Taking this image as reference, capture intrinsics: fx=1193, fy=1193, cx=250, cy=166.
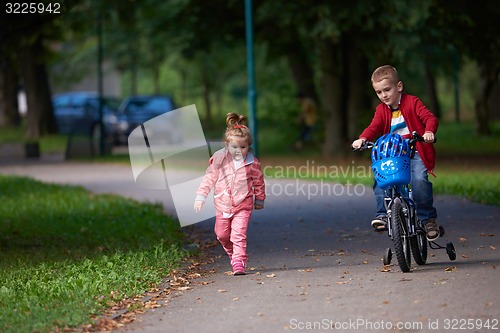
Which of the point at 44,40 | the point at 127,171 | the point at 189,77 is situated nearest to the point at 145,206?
the point at 127,171

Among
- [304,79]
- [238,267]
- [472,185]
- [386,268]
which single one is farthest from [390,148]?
[304,79]

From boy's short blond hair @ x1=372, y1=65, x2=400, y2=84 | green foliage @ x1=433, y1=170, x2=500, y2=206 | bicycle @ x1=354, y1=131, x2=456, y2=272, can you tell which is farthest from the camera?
green foliage @ x1=433, y1=170, x2=500, y2=206

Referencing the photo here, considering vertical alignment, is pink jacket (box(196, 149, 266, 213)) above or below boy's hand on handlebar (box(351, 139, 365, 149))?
below

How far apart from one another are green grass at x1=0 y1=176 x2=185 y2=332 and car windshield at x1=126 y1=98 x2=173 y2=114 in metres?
22.3

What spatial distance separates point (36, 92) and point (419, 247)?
3567 centimetres

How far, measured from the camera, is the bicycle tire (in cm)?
941

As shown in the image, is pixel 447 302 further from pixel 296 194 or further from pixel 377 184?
pixel 296 194

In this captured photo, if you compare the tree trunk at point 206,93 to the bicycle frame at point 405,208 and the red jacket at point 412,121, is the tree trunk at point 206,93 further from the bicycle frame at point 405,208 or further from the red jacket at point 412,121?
the bicycle frame at point 405,208

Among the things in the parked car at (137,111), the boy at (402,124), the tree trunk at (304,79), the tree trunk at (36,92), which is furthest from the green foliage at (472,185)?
the tree trunk at (36,92)

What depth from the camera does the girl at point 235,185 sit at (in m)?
10.0

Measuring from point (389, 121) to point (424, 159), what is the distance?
44 centimetres

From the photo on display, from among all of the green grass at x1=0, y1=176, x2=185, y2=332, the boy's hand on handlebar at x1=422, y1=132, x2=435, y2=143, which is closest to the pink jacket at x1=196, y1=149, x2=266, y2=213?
the green grass at x1=0, y1=176, x2=185, y2=332

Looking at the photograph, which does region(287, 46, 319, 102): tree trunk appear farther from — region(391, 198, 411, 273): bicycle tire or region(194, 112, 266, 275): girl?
region(391, 198, 411, 273): bicycle tire

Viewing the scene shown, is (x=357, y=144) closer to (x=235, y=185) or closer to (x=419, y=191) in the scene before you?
(x=419, y=191)
